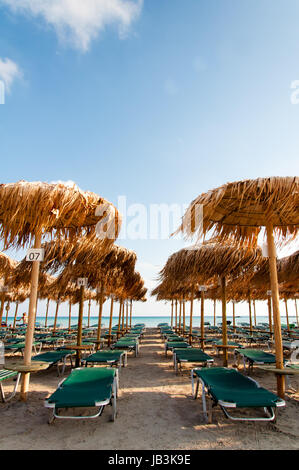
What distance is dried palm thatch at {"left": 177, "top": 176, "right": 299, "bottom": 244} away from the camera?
9.80 feet

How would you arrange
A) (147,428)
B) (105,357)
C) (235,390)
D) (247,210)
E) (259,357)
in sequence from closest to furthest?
(147,428) < (235,390) < (247,210) < (105,357) < (259,357)

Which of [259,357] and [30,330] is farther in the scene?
[259,357]

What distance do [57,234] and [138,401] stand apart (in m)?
2.83

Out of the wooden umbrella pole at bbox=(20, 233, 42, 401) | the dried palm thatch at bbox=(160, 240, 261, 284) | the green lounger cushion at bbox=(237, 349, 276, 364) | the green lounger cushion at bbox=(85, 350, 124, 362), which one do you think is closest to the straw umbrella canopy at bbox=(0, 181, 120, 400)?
the wooden umbrella pole at bbox=(20, 233, 42, 401)

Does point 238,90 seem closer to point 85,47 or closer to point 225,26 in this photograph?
point 225,26

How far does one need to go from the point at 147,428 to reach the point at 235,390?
1.11 metres

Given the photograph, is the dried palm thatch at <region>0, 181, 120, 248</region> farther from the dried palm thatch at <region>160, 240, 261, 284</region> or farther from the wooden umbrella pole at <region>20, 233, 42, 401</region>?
the dried palm thatch at <region>160, 240, 261, 284</region>

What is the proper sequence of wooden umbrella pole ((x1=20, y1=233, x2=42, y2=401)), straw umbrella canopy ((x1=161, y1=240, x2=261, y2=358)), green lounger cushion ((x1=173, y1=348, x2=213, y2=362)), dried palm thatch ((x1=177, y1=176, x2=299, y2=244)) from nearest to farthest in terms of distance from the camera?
dried palm thatch ((x1=177, y1=176, x2=299, y2=244)) → wooden umbrella pole ((x1=20, y1=233, x2=42, y2=401)) → green lounger cushion ((x1=173, y1=348, x2=213, y2=362)) → straw umbrella canopy ((x1=161, y1=240, x2=261, y2=358))

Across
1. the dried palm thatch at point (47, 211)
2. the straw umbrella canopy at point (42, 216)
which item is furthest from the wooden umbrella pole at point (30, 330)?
the dried palm thatch at point (47, 211)

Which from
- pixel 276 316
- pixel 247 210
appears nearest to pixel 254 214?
pixel 247 210

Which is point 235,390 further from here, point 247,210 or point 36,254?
point 36,254

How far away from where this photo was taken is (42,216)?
3414 mm

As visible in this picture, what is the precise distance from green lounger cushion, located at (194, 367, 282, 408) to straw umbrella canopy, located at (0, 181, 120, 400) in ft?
7.53

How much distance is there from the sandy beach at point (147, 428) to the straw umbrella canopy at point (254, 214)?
0.83 m
